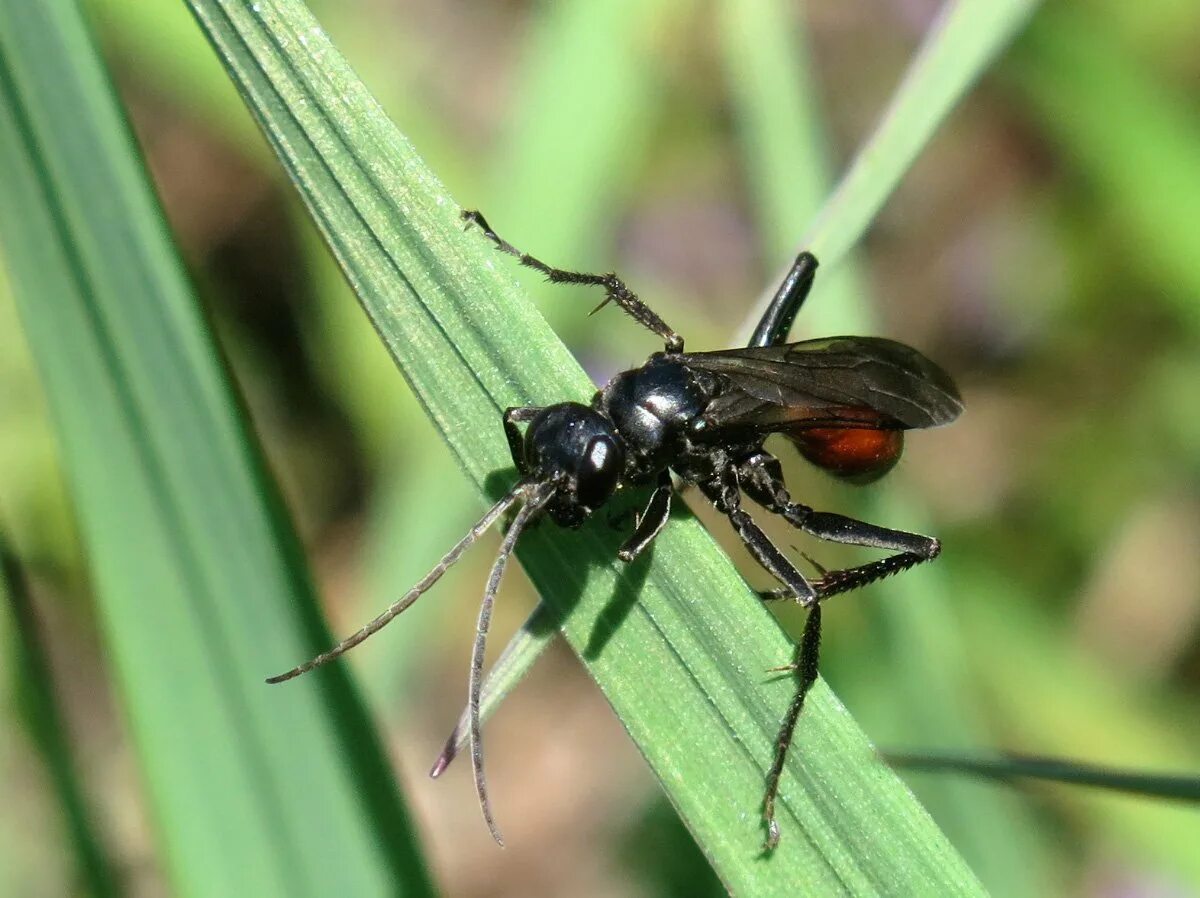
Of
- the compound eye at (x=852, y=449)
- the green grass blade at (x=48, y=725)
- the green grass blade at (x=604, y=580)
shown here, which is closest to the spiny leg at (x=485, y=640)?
the green grass blade at (x=604, y=580)

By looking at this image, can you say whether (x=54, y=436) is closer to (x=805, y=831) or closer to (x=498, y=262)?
(x=498, y=262)

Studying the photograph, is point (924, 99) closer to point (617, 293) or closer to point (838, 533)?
point (617, 293)

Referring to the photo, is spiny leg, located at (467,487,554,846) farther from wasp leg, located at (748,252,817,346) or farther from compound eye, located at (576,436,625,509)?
wasp leg, located at (748,252,817,346)

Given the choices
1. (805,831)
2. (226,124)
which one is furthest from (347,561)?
(805,831)

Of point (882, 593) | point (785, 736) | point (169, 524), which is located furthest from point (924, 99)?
point (169, 524)

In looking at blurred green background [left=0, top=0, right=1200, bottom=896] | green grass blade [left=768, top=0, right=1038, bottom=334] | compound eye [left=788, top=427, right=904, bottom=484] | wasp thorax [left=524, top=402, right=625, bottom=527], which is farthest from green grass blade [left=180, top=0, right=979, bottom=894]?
blurred green background [left=0, top=0, right=1200, bottom=896]

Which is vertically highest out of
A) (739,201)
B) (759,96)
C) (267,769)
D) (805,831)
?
(739,201)
